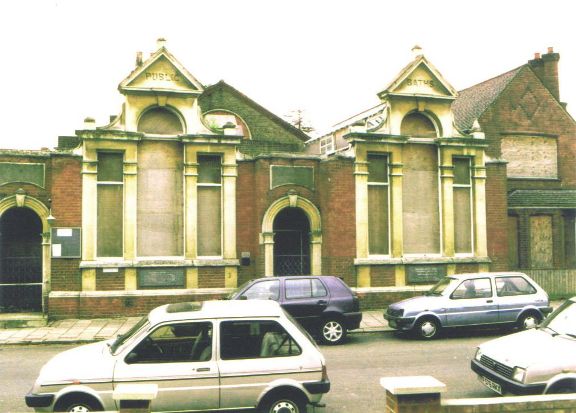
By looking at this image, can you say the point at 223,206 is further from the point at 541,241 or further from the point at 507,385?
the point at 541,241

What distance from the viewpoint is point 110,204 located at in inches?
670

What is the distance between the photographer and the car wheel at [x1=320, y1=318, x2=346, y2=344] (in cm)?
1333

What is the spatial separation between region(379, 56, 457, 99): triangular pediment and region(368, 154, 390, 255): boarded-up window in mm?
2269

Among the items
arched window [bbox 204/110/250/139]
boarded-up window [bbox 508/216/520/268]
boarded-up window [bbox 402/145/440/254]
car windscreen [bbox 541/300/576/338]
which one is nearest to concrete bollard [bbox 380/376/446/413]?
car windscreen [bbox 541/300/576/338]

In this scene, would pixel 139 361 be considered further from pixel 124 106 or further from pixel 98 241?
pixel 124 106

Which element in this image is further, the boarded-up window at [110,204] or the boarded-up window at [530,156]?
the boarded-up window at [530,156]

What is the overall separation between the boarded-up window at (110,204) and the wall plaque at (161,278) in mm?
937

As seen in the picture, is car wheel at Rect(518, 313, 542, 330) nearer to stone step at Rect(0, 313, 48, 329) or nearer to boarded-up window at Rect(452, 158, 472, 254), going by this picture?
boarded-up window at Rect(452, 158, 472, 254)

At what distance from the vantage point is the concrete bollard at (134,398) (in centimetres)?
555

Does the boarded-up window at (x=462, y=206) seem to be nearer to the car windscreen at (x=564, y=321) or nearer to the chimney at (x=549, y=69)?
the chimney at (x=549, y=69)

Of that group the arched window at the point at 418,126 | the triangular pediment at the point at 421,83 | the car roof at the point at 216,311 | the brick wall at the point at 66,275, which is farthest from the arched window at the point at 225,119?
the car roof at the point at 216,311

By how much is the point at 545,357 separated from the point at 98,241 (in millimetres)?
12864

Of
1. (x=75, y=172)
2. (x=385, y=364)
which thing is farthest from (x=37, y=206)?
(x=385, y=364)

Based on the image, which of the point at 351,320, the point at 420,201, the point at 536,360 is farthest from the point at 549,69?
the point at 536,360
